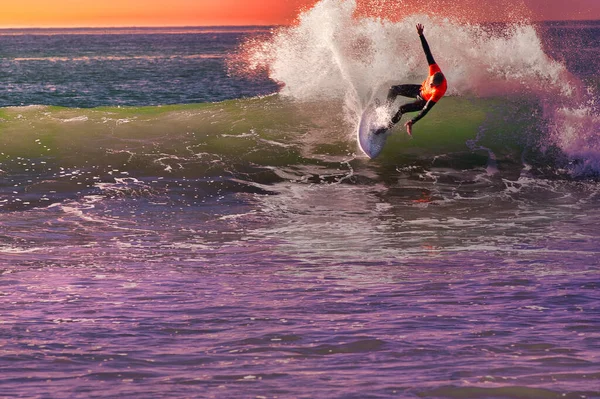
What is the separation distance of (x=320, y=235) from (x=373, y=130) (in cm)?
646

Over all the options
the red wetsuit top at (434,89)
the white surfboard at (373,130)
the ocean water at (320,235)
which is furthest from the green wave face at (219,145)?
the red wetsuit top at (434,89)

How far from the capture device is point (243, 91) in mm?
50094

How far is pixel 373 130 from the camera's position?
15625 mm

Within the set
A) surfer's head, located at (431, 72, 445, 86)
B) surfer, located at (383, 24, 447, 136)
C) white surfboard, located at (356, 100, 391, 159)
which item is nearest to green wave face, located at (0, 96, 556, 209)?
white surfboard, located at (356, 100, 391, 159)

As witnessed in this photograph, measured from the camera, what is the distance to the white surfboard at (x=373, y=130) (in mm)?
15289

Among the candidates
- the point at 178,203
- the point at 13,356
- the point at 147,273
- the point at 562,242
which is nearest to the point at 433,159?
the point at 178,203

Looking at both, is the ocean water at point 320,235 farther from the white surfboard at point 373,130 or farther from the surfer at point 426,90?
the surfer at point 426,90

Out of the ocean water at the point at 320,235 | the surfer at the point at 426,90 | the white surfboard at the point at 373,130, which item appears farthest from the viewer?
the white surfboard at the point at 373,130

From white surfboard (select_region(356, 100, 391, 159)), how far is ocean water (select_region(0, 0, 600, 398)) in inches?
11.8

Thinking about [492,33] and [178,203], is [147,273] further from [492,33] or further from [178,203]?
[492,33]

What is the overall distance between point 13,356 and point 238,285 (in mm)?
2246

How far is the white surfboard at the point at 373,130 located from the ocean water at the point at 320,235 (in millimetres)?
300

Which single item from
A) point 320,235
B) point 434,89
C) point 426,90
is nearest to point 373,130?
point 426,90

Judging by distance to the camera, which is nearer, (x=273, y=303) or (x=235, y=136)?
(x=273, y=303)
